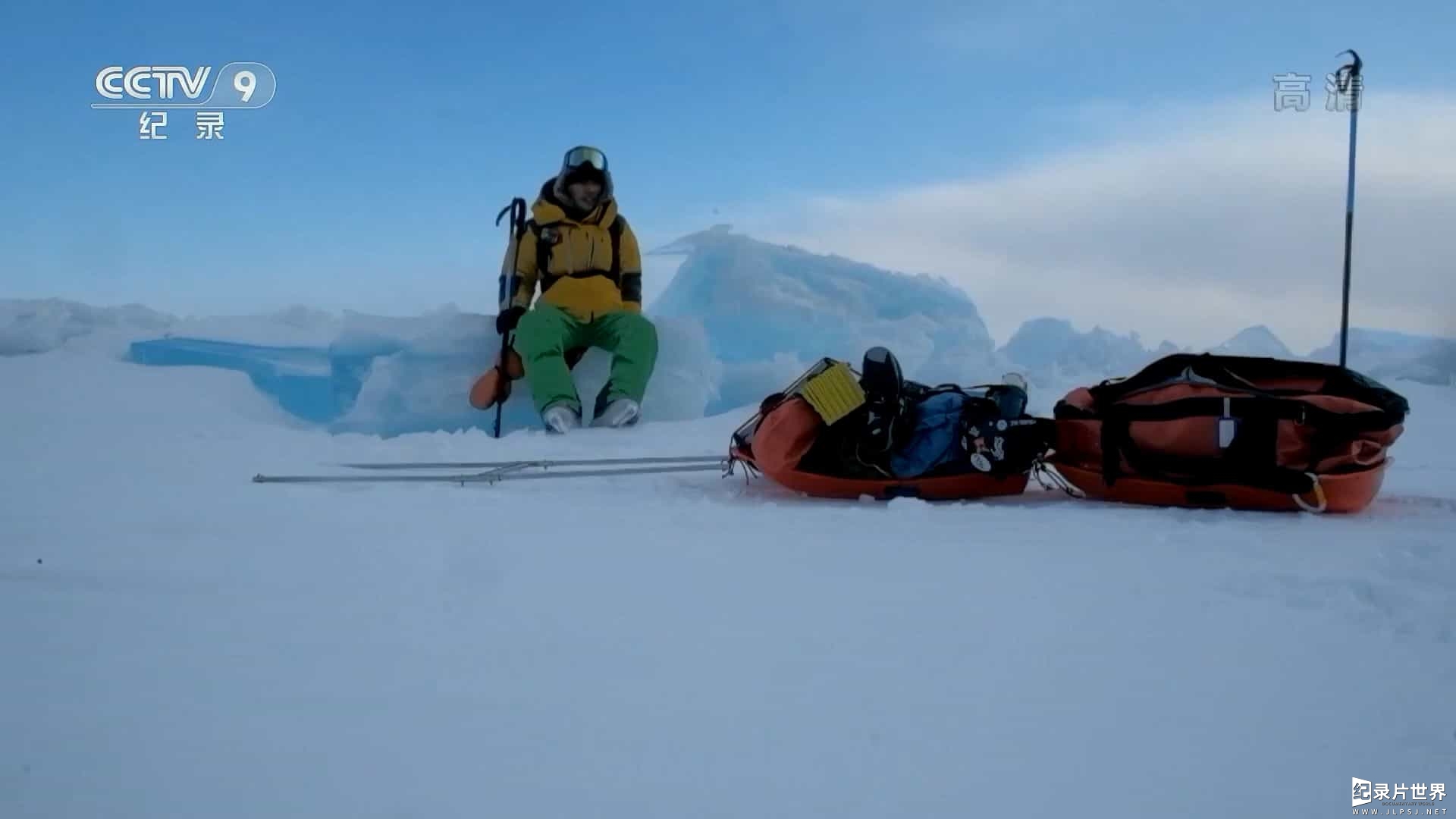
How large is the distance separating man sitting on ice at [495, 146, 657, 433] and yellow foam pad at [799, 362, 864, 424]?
1.76 m

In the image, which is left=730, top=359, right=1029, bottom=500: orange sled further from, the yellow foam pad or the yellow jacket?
the yellow jacket

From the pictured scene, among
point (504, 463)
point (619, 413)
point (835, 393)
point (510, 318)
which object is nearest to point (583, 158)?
point (510, 318)

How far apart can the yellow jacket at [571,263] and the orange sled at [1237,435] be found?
2.29 metres

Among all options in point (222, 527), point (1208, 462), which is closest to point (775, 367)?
point (1208, 462)

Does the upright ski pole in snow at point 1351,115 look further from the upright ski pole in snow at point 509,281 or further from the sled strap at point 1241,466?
the upright ski pole in snow at point 509,281

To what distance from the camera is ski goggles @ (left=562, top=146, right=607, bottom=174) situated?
158 inches

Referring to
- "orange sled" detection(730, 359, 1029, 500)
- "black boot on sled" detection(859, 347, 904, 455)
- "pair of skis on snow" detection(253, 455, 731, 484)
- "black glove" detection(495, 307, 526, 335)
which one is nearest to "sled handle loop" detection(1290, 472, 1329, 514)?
"orange sled" detection(730, 359, 1029, 500)

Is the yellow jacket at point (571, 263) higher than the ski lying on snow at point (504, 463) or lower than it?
higher

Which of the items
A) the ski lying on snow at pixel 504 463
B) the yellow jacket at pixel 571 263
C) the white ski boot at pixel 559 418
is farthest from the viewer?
the yellow jacket at pixel 571 263

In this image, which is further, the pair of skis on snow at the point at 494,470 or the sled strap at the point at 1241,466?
the pair of skis on snow at the point at 494,470

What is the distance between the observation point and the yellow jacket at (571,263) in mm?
4004

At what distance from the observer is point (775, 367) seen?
17.3ft

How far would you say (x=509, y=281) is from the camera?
4082 millimetres

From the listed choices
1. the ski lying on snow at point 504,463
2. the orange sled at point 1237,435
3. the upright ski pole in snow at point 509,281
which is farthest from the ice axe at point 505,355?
the orange sled at point 1237,435
